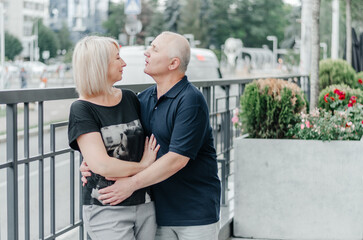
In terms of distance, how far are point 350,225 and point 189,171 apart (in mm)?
2597

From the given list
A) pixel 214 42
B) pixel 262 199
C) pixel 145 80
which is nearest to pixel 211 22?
pixel 214 42

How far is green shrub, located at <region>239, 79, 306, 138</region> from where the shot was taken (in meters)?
5.48

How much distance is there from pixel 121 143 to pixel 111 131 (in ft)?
0.26

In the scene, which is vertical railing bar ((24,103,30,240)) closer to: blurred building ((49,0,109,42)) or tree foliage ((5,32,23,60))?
blurred building ((49,0,109,42))

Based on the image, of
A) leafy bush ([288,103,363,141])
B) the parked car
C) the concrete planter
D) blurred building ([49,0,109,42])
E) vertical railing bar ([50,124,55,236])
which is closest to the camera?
vertical railing bar ([50,124,55,236])

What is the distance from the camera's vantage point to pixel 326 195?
5.06 m

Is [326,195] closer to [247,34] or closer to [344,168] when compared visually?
[344,168]

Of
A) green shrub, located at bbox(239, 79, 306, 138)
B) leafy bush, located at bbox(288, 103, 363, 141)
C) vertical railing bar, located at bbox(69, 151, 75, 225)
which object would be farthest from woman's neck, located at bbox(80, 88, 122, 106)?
green shrub, located at bbox(239, 79, 306, 138)

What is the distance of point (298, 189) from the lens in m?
5.11

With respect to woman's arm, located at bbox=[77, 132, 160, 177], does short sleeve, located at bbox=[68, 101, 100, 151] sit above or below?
above

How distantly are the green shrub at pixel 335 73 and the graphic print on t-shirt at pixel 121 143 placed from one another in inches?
347

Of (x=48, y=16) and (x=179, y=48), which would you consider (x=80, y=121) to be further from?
(x=48, y=16)

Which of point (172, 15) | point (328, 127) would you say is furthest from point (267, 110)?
point (172, 15)

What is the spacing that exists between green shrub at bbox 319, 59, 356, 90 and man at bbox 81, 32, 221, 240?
8515mm
